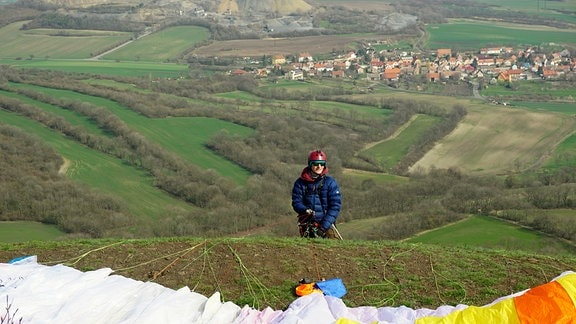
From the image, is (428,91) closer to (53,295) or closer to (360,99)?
(360,99)

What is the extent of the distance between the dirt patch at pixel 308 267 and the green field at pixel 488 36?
83.2 metres

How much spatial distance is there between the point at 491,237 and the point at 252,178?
1611cm

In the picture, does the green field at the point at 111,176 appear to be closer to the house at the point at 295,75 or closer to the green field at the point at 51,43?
the house at the point at 295,75

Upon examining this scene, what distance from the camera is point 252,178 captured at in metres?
36.0

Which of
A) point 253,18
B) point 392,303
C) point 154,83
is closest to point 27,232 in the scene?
point 392,303

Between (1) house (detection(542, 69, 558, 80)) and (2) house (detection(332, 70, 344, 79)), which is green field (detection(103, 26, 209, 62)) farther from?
(1) house (detection(542, 69, 558, 80))

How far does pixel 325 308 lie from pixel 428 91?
195ft

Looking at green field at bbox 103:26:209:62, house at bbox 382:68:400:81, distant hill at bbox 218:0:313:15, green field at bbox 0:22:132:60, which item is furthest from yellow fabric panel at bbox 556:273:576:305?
distant hill at bbox 218:0:313:15

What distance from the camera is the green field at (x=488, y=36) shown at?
295 feet

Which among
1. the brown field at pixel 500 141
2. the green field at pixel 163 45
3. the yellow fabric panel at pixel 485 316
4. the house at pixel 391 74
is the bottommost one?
the brown field at pixel 500 141

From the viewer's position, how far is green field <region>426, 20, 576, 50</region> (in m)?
89.9

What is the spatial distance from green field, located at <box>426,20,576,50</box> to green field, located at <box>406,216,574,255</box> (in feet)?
221

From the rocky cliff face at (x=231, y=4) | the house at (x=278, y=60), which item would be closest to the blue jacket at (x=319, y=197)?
the house at (x=278, y=60)

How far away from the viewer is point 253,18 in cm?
10912
